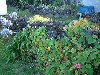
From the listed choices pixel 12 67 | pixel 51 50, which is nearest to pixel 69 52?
pixel 51 50

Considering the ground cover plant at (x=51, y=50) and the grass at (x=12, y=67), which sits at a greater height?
the ground cover plant at (x=51, y=50)

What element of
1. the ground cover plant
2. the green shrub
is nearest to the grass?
the ground cover plant

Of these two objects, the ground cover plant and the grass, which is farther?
the grass

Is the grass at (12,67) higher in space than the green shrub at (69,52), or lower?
lower

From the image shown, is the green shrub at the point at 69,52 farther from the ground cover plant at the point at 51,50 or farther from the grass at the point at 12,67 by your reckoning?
the grass at the point at 12,67

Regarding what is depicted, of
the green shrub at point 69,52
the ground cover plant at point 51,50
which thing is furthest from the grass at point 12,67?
the green shrub at point 69,52

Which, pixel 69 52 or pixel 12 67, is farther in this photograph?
pixel 12 67

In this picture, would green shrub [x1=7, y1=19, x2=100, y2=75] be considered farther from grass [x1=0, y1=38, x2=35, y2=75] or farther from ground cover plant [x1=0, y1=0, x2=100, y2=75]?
grass [x1=0, y1=38, x2=35, y2=75]

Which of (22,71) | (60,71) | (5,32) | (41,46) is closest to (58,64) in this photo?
(60,71)

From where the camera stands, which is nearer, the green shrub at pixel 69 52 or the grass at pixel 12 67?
the green shrub at pixel 69 52

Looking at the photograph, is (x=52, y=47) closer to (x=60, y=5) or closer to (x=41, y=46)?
(x=41, y=46)

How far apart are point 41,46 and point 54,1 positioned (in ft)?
42.8

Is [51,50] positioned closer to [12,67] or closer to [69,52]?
[69,52]

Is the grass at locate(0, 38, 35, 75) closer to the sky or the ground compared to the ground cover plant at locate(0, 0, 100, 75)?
closer to the ground
